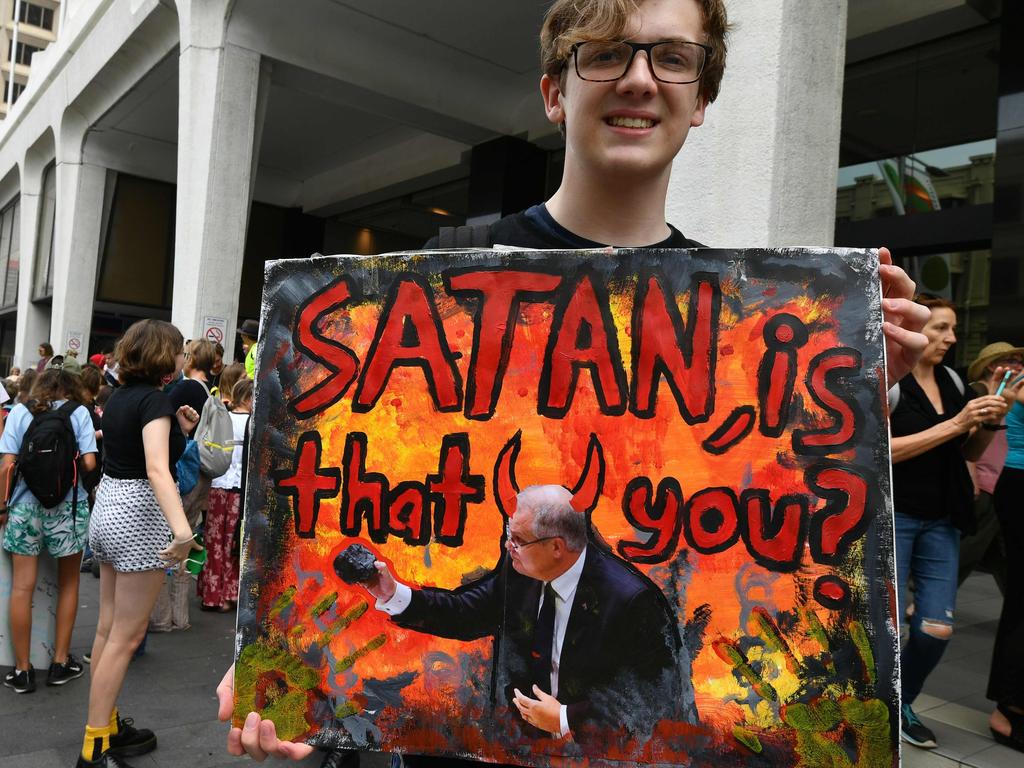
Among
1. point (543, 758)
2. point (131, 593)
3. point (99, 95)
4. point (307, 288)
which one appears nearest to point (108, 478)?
point (131, 593)

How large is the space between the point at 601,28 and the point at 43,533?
14.9 ft

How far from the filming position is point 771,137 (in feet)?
13.5

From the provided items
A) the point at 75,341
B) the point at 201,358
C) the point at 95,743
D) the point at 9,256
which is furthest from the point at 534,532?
the point at 9,256

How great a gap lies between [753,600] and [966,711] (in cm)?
418

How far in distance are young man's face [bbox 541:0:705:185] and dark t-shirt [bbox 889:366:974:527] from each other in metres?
2.88

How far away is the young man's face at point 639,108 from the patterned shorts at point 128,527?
295cm

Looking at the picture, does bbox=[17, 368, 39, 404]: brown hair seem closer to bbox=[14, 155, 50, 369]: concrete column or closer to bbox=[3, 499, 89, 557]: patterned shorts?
bbox=[3, 499, 89, 557]: patterned shorts

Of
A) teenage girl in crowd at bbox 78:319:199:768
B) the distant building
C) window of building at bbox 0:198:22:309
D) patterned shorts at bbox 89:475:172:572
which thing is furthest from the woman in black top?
the distant building

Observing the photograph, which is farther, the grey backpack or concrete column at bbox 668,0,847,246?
the grey backpack

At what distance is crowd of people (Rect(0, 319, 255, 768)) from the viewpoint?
3.45 metres

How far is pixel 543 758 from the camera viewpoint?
1162 mm

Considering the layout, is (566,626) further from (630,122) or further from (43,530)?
(43,530)

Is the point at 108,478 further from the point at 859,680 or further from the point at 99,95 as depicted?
the point at 99,95

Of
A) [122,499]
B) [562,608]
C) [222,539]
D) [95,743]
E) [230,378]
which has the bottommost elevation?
[95,743]
